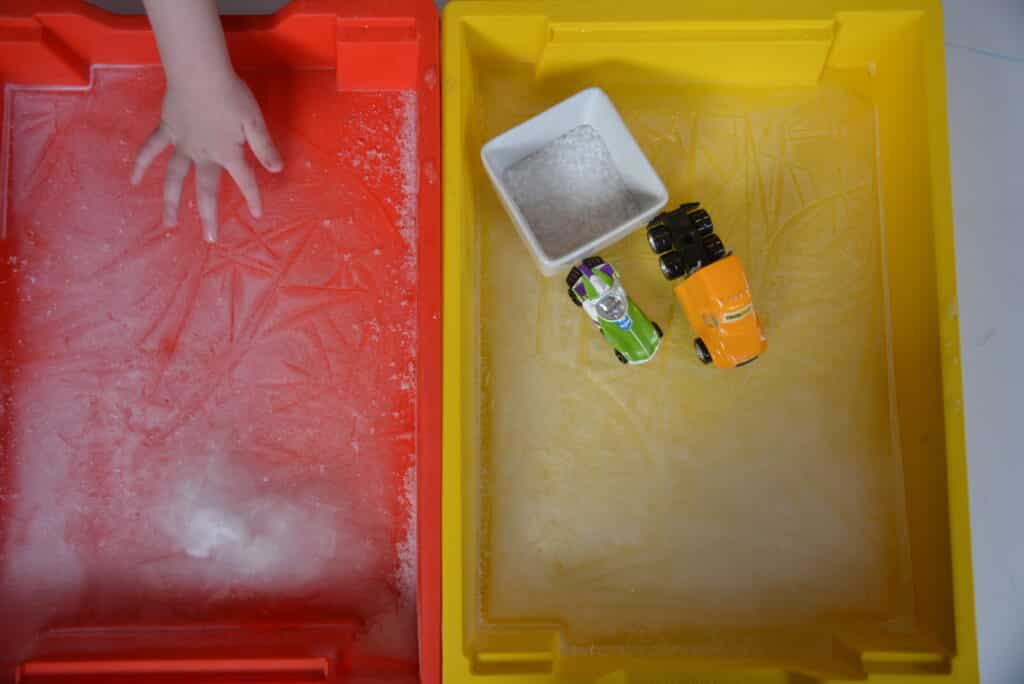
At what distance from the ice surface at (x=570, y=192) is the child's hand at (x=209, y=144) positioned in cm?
21

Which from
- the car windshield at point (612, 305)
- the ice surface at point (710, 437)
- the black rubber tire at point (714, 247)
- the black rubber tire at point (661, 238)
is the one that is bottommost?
the ice surface at point (710, 437)

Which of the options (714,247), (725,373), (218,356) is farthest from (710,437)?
(218,356)

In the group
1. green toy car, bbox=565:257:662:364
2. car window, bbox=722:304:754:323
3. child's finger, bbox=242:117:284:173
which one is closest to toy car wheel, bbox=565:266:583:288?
green toy car, bbox=565:257:662:364

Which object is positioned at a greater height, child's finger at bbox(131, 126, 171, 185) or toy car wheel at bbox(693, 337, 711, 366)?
child's finger at bbox(131, 126, 171, 185)

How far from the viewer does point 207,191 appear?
23.8 inches

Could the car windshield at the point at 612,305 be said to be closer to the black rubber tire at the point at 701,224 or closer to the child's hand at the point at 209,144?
the black rubber tire at the point at 701,224

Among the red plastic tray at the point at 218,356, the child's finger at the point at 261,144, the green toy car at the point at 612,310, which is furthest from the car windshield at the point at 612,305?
the child's finger at the point at 261,144

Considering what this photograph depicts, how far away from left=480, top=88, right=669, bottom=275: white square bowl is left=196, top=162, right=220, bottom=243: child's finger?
0.71ft

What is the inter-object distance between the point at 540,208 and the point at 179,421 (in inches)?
13.3

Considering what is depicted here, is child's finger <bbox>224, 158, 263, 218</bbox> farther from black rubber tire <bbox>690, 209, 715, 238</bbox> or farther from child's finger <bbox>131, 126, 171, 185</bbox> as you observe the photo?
black rubber tire <bbox>690, 209, 715, 238</bbox>

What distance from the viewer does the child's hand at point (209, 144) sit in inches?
22.8

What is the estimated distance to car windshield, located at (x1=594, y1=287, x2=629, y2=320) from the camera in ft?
1.78

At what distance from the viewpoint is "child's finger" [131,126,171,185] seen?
0.60 meters

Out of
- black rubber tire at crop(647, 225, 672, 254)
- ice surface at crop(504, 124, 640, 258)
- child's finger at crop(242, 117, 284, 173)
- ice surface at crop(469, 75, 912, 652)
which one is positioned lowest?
ice surface at crop(469, 75, 912, 652)
